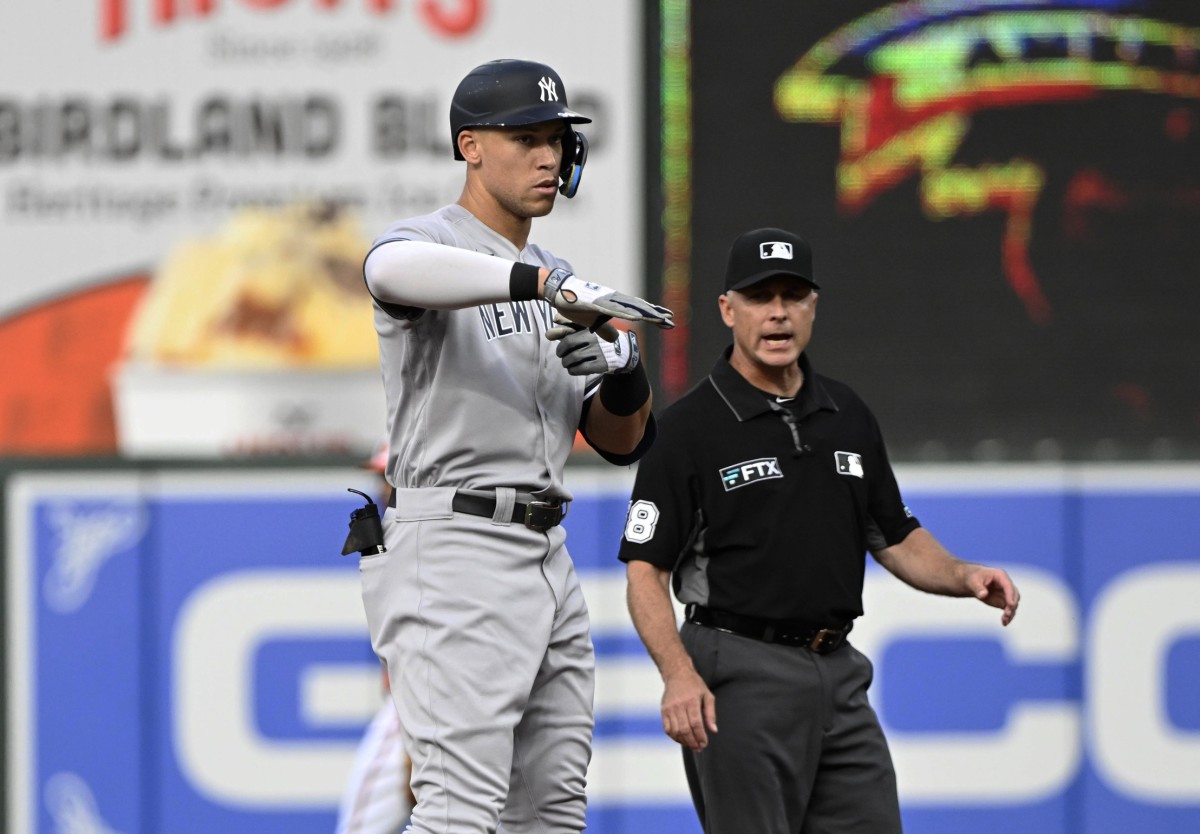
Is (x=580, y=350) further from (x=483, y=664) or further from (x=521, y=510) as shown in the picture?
(x=483, y=664)

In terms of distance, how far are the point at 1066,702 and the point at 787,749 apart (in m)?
1.89

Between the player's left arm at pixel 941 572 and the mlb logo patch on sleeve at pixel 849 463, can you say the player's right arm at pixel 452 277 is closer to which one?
the mlb logo patch on sleeve at pixel 849 463

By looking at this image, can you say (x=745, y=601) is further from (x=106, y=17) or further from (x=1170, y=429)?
(x=106, y=17)

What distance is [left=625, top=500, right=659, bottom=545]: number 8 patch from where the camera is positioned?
11.5 ft

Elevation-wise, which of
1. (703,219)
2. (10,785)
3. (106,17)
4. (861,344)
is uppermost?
(106,17)

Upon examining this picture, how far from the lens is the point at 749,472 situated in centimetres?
353

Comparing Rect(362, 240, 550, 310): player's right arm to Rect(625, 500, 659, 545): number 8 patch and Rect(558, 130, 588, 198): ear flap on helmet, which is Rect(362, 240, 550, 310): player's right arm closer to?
Rect(558, 130, 588, 198): ear flap on helmet

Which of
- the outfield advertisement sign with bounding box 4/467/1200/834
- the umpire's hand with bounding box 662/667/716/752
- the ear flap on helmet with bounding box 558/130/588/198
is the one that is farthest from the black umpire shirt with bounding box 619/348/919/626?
the outfield advertisement sign with bounding box 4/467/1200/834

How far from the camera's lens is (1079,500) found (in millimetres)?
5121

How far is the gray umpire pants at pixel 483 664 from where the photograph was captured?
277cm

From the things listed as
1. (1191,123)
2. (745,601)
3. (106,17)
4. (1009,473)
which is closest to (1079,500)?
(1009,473)

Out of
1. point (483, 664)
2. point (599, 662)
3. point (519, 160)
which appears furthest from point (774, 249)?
point (599, 662)

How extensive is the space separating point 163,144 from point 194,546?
5.00 ft

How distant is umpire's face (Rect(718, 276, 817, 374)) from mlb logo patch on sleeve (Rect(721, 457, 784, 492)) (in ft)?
0.67
